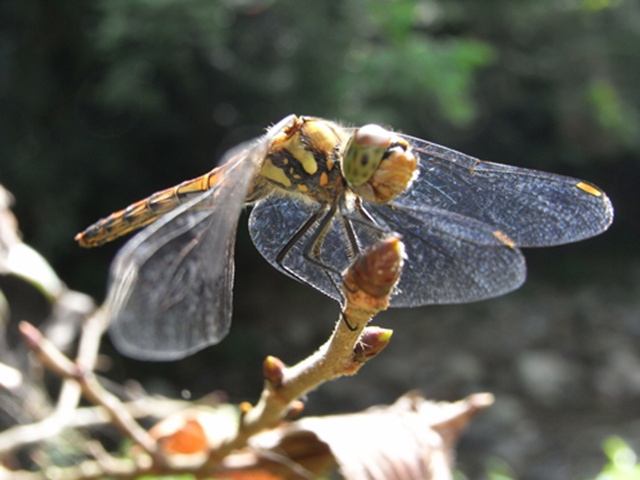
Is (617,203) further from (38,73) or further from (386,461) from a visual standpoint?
(386,461)

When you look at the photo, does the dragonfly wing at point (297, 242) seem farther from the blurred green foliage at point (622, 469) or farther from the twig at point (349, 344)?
the blurred green foliage at point (622, 469)

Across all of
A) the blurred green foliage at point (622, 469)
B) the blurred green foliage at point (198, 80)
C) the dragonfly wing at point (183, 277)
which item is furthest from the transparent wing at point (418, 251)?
the blurred green foliage at point (198, 80)

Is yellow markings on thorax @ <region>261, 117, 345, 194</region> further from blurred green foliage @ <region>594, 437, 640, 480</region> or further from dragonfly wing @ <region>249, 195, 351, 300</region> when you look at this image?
blurred green foliage @ <region>594, 437, 640, 480</region>

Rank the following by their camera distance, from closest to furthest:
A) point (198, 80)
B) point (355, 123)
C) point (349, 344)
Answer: point (349, 344) → point (355, 123) → point (198, 80)

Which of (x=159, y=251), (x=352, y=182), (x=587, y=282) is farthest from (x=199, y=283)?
(x=587, y=282)

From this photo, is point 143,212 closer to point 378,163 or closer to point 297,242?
point 297,242

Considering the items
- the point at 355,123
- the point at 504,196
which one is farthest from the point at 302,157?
the point at 355,123

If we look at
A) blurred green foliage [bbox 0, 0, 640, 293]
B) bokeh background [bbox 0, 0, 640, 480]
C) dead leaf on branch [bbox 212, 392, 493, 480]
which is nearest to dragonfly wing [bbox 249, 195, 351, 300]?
dead leaf on branch [bbox 212, 392, 493, 480]
